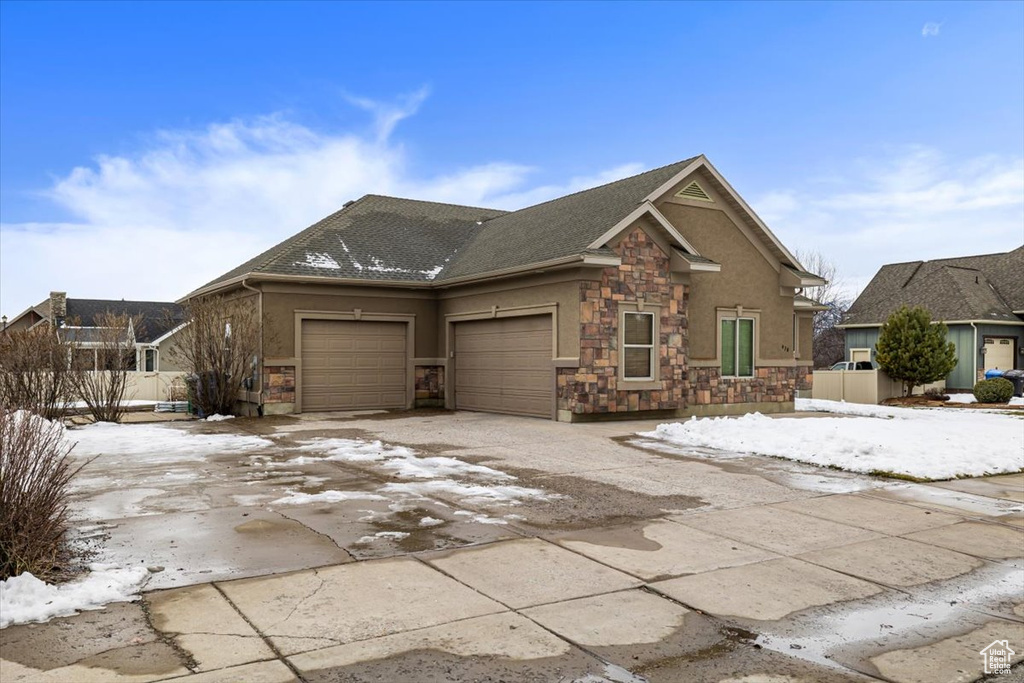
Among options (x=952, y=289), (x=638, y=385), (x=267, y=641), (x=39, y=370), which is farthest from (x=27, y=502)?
(x=952, y=289)

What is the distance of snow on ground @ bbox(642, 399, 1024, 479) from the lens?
1011 centimetres

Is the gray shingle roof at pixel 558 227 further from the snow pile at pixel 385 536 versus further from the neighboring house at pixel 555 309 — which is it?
the snow pile at pixel 385 536

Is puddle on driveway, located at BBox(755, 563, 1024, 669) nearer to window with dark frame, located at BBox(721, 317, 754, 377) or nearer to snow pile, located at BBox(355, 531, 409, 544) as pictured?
snow pile, located at BBox(355, 531, 409, 544)

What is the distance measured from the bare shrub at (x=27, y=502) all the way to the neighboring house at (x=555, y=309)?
10.7m

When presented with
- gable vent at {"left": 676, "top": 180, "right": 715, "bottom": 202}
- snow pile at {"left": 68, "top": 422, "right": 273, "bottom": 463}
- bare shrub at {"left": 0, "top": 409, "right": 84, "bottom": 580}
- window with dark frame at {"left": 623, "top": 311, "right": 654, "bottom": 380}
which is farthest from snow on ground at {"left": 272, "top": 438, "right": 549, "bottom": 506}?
gable vent at {"left": 676, "top": 180, "right": 715, "bottom": 202}

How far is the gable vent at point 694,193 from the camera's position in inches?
693

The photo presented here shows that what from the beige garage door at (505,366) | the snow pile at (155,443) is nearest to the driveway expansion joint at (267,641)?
the snow pile at (155,443)

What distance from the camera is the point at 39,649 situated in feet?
12.8

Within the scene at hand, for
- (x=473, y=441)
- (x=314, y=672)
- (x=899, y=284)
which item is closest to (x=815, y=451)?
(x=473, y=441)

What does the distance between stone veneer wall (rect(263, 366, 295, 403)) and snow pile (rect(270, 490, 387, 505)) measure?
382 inches

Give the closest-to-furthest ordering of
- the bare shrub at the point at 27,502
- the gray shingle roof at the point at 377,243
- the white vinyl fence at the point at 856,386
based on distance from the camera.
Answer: the bare shrub at the point at 27,502
the gray shingle roof at the point at 377,243
the white vinyl fence at the point at 856,386

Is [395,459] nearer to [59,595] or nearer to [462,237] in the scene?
[59,595]

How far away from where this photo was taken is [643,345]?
16.1 meters

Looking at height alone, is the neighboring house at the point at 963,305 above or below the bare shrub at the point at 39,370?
above
